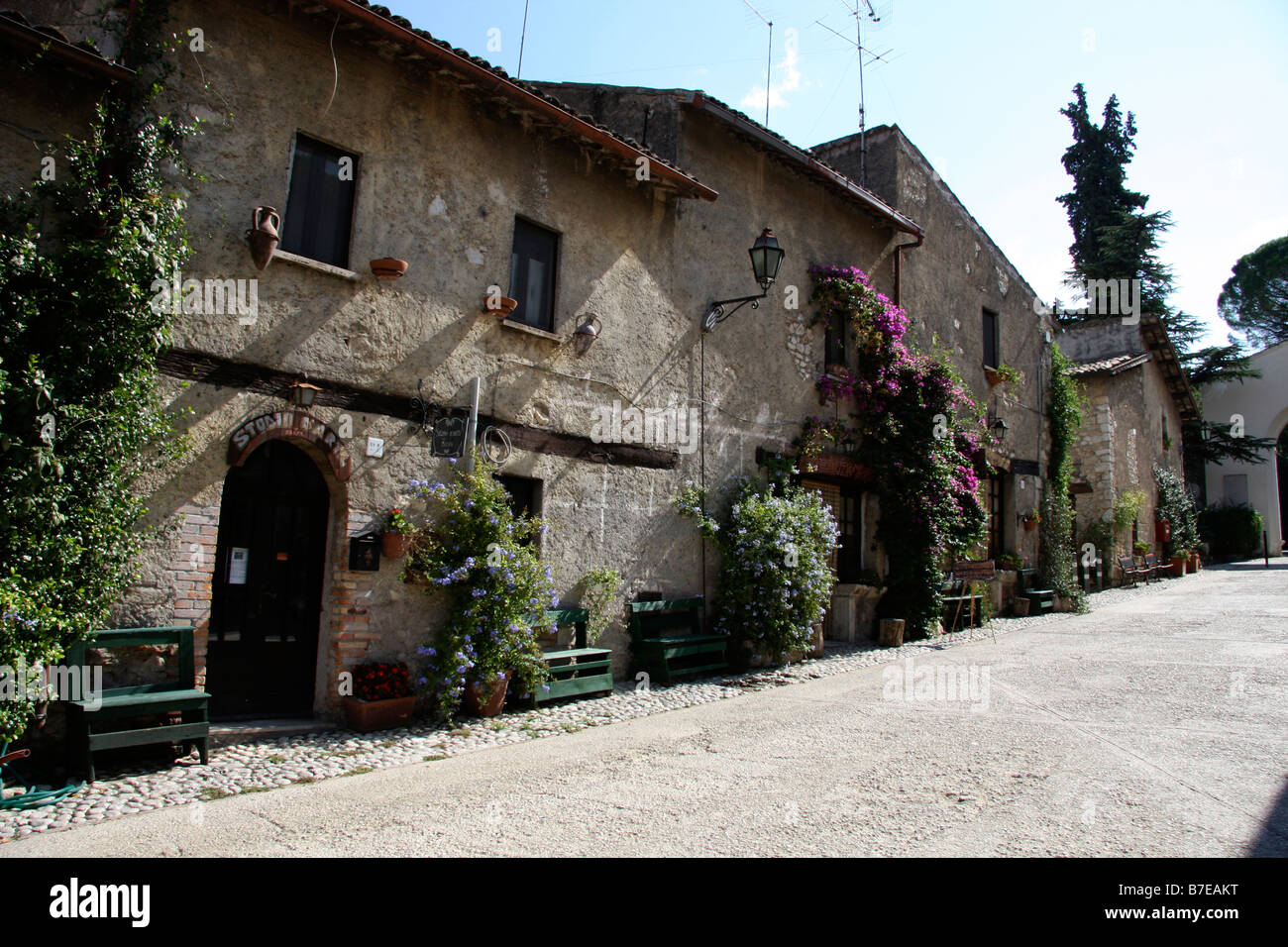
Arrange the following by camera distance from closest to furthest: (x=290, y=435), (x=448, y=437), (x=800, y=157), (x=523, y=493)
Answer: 1. (x=290, y=435)
2. (x=448, y=437)
3. (x=523, y=493)
4. (x=800, y=157)

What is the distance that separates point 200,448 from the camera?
573cm

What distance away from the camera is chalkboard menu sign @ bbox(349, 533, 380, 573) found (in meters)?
6.43

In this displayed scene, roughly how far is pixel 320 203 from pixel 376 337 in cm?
120

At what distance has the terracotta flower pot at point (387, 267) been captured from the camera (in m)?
6.64

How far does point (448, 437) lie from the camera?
708cm

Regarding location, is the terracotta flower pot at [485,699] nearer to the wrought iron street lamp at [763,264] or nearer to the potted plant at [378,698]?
the potted plant at [378,698]

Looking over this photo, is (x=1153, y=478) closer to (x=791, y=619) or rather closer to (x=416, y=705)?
(x=791, y=619)

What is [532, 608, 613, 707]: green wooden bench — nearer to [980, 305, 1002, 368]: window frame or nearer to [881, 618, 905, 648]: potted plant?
[881, 618, 905, 648]: potted plant

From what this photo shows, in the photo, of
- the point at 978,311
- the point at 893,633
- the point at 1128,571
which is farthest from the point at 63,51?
the point at 1128,571

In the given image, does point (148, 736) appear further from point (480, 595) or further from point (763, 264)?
point (763, 264)

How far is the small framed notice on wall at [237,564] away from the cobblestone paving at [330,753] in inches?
50.9

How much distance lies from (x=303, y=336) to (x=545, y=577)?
9.61 ft

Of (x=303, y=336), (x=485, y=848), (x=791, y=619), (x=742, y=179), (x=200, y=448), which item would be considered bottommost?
Answer: (x=485, y=848)
